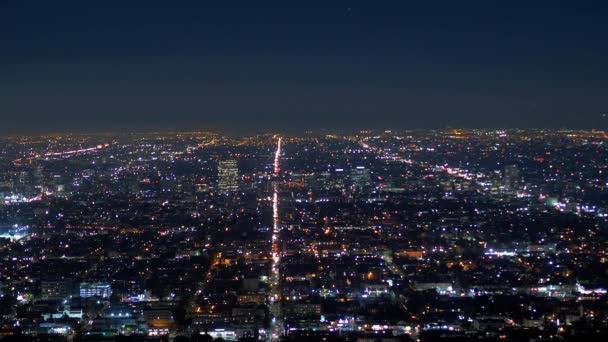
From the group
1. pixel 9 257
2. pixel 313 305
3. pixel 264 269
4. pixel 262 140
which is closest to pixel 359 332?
pixel 313 305

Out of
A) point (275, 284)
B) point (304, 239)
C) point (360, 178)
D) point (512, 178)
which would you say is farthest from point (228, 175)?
point (275, 284)

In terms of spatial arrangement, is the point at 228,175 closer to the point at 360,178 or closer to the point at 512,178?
the point at 360,178

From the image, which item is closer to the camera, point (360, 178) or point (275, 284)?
point (275, 284)

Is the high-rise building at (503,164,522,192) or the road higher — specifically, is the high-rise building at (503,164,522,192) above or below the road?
above

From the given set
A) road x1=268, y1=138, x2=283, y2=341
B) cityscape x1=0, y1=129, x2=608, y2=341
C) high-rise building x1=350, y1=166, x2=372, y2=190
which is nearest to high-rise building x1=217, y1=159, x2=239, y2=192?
cityscape x1=0, y1=129, x2=608, y2=341

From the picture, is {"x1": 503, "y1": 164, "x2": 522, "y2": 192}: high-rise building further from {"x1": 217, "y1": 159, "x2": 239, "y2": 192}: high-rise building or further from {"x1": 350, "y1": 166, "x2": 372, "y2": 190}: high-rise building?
{"x1": 217, "y1": 159, "x2": 239, "y2": 192}: high-rise building

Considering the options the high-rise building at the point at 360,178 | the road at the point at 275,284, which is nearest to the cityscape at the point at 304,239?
the road at the point at 275,284
